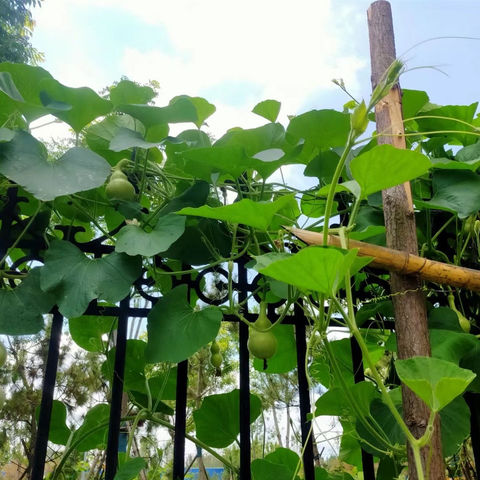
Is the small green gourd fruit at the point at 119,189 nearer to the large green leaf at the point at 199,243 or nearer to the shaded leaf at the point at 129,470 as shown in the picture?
the large green leaf at the point at 199,243

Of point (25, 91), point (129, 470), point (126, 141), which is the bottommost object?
point (129, 470)

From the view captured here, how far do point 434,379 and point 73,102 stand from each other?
0.68 m

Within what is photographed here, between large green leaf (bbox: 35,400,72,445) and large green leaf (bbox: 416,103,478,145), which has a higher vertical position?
large green leaf (bbox: 416,103,478,145)

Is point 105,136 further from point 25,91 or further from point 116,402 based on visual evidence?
point 116,402

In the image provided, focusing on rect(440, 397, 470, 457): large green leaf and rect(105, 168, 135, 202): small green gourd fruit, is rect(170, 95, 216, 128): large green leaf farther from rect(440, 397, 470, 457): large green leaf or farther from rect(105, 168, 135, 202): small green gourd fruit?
rect(440, 397, 470, 457): large green leaf

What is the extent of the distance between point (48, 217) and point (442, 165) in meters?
0.68

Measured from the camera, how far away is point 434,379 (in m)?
0.49

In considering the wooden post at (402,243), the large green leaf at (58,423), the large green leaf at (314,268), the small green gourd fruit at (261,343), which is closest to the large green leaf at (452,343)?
the wooden post at (402,243)

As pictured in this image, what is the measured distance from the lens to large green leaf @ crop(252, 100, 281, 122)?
0.97m

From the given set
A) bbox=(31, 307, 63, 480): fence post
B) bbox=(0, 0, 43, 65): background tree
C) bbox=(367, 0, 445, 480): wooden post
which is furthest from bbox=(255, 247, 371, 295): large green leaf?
bbox=(0, 0, 43, 65): background tree

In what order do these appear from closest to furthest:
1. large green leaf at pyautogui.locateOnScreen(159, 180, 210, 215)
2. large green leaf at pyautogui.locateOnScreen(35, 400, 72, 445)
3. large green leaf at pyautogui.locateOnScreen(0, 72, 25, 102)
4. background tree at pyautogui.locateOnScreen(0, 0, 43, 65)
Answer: large green leaf at pyautogui.locateOnScreen(0, 72, 25, 102) < large green leaf at pyautogui.locateOnScreen(159, 180, 210, 215) < large green leaf at pyautogui.locateOnScreen(35, 400, 72, 445) < background tree at pyautogui.locateOnScreen(0, 0, 43, 65)

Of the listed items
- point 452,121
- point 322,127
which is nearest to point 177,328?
point 322,127

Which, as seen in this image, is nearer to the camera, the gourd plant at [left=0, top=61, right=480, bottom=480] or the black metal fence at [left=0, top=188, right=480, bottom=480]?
the gourd plant at [left=0, top=61, right=480, bottom=480]

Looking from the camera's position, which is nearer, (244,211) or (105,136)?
(244,211)
